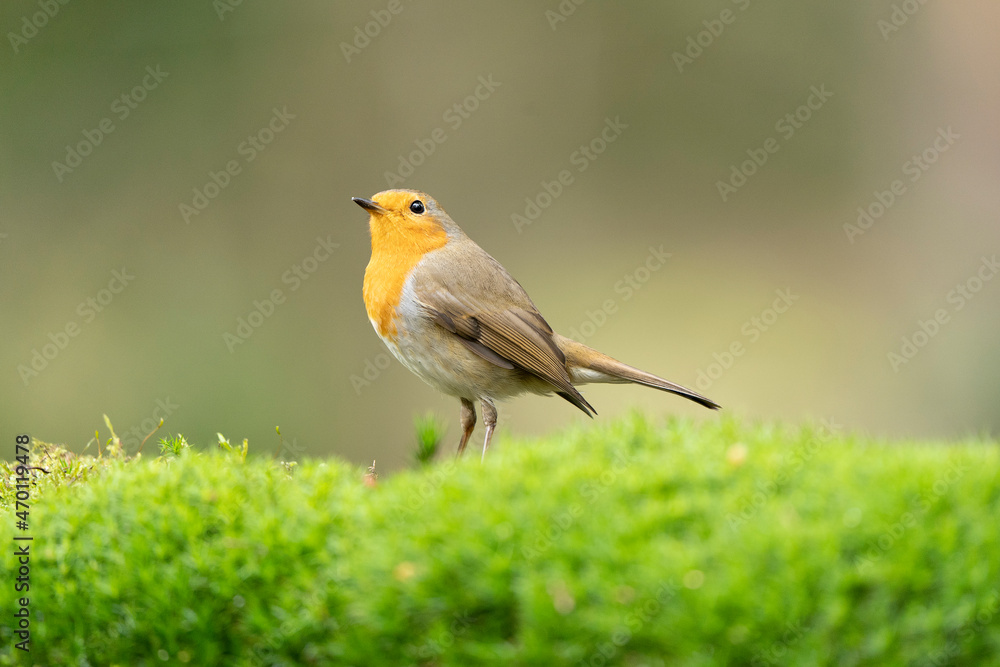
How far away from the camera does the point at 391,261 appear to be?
→ 455 centimetres

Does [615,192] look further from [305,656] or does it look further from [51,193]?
[305,656]

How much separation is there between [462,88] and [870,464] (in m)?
7.34

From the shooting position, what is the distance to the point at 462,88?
8.94 meters

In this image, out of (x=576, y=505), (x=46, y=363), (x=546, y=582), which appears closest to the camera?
(x=546, y=582)

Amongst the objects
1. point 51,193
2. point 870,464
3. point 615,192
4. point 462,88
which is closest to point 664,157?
point 615,192
